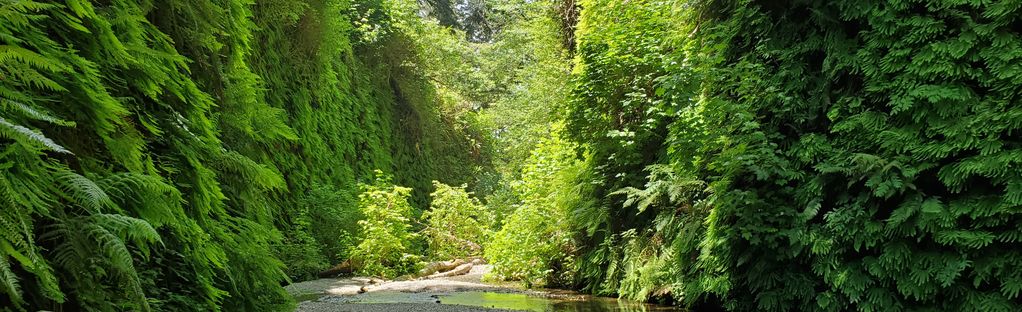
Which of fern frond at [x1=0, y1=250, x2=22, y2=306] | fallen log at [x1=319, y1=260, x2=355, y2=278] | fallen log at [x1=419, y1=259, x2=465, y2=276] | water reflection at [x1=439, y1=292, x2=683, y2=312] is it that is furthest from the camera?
fallen log at [x1=419, y1=259, x2=465, y2=276]

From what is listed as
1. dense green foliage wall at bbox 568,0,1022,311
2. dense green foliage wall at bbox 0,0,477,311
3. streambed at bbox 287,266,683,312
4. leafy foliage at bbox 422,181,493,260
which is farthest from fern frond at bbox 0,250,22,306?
leafy foliage at bbox 422,181,493,260

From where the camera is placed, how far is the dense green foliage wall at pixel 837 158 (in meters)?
3.91

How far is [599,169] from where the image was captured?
8602mm

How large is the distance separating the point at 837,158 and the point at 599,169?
405 cm

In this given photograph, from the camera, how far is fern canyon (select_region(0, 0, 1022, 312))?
2129 mm

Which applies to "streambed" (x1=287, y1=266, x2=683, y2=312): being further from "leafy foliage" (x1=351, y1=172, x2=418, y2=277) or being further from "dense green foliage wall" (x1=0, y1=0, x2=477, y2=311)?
"dense green foliage wall" (x1=0, y1=0, x2=477, y2=311)

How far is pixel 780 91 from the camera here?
5.53 m

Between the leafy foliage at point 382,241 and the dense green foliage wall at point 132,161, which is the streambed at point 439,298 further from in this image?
the dense green foliage wall at point 132,161

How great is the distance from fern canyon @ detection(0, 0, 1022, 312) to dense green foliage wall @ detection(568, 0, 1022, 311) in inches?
0.8

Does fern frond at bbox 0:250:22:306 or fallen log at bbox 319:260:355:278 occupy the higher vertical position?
fern frond at bbox 0:250:22:306

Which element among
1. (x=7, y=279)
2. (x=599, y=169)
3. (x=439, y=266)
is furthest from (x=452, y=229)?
(x=7, y=279)

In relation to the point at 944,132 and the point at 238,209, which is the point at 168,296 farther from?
the point at 944,132

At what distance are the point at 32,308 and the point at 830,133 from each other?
17.2 ft

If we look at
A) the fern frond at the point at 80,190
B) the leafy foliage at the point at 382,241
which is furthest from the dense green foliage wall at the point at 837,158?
the leafy foliage at the point at 382,241
